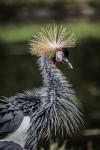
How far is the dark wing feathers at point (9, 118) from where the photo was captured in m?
5.75

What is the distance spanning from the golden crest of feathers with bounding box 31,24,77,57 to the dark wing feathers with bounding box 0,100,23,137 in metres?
0.56

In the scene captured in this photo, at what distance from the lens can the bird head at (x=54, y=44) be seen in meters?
6.08

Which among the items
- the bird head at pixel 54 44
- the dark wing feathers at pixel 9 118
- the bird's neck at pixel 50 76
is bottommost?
the dark wing feathers at pixel 9 118

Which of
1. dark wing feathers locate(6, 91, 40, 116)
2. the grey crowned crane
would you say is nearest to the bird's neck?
the grey crowned crane

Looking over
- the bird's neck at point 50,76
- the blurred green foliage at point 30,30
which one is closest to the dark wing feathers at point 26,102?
the bird's neck at point 50,76

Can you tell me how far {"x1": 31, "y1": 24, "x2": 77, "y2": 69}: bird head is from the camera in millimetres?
6082

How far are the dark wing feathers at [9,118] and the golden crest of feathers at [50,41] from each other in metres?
0.56

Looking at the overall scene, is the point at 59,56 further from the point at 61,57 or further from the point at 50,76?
the point at 50,76

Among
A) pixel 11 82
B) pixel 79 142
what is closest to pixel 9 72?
pixel 11 82

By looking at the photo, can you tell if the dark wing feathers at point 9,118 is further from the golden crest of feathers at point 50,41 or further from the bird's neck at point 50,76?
Result: the golden crest of feathers at point 50,41

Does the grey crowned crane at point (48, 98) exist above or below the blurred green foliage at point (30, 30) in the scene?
below

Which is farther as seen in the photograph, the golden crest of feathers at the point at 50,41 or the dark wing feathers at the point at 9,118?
the golden crest of feathers at the point at 50,41

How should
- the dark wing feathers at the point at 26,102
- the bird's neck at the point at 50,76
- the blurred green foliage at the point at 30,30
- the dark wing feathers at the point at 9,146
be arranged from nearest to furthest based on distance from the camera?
the dark wing feathers at the point at 9,146 → the dark wing feathers at the point at 26,102 → the bird's neck at the point at 50,76 → the blurred green foliage at the point at 30,30

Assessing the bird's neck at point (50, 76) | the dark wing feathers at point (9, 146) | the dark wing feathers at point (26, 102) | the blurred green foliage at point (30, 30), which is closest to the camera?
the dark wing feathers at point (9, 146)
